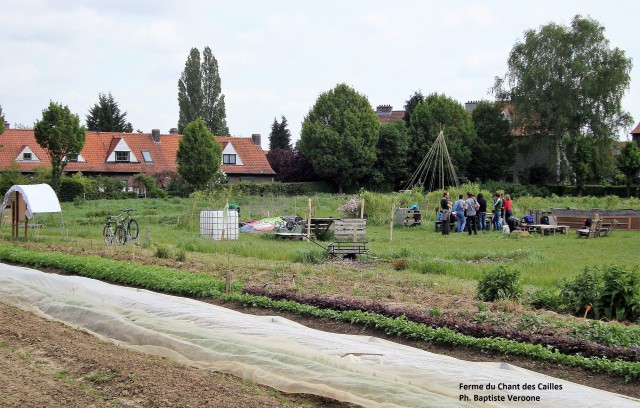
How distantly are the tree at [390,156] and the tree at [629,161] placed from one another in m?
17.7

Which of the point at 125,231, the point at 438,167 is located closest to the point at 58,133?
the point at 125,231

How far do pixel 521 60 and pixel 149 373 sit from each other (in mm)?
52215

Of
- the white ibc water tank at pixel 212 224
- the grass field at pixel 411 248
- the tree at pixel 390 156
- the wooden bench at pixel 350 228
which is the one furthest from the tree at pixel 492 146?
the wooden bench at pixel 350 228

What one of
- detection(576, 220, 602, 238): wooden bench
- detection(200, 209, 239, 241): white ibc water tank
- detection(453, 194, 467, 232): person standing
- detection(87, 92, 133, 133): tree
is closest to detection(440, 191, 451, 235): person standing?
detection(453, 194, 467, 232): person standing

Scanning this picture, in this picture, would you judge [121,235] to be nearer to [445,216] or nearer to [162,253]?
[162,253]

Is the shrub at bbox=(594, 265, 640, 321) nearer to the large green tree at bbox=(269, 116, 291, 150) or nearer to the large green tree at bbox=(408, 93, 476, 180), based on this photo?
the large green tree at bbox=(408, 93, 476, 180)

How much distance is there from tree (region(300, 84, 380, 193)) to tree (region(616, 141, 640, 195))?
66.8ft

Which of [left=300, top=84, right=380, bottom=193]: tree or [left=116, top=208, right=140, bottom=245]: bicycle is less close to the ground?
[left=300, top=84, right=380, bottom=193]: tree

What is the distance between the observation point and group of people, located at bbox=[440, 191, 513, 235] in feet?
87.7

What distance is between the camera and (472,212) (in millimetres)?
26672

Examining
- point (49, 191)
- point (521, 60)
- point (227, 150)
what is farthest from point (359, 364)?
point (227, 150)

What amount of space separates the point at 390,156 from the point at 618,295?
1940 inches

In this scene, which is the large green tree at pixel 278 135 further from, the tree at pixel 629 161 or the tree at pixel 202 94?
the tree at pixel 629 161

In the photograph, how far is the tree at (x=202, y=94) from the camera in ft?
270
